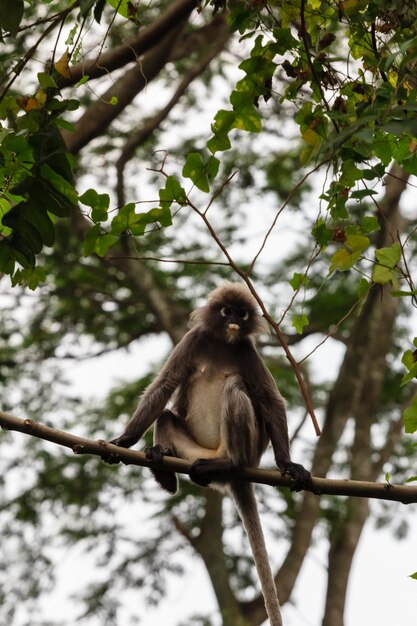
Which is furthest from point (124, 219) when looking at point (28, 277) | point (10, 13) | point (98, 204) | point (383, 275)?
point (383, 275)

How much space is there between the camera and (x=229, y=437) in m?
5.26

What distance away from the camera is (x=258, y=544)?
526 cm

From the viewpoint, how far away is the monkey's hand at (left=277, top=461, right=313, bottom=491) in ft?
13.7

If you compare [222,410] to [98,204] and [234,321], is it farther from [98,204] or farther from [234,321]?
[98,204]

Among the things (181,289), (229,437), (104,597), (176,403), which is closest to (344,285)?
(181,289)

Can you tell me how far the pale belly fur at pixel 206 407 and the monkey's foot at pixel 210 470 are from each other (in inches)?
24.8

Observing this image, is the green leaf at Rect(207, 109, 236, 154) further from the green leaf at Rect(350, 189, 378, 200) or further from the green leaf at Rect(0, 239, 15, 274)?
the green leaf at Rect(0, 239, 15, 274)

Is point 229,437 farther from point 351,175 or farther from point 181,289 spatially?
point 181,289

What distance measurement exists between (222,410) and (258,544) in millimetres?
729

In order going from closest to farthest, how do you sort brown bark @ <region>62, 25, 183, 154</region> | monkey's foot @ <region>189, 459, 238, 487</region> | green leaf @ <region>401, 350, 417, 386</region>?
green leaf @ <region>401, 350, 417, 386</region> → monkey's foot @ <region>189, 459, 238, 487</region> → brown bark @ <region>62, 25, 183, 154</region>

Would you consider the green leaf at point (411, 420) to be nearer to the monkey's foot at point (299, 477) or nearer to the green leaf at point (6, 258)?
the monkey's foot at point (299, 477)

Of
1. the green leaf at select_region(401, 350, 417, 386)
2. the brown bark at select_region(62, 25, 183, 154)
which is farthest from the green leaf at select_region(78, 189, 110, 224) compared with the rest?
the brown bark at select_region(62, 25, 183, 154)

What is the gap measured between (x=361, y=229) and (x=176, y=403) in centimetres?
248

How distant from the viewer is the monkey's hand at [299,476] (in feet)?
13.7
